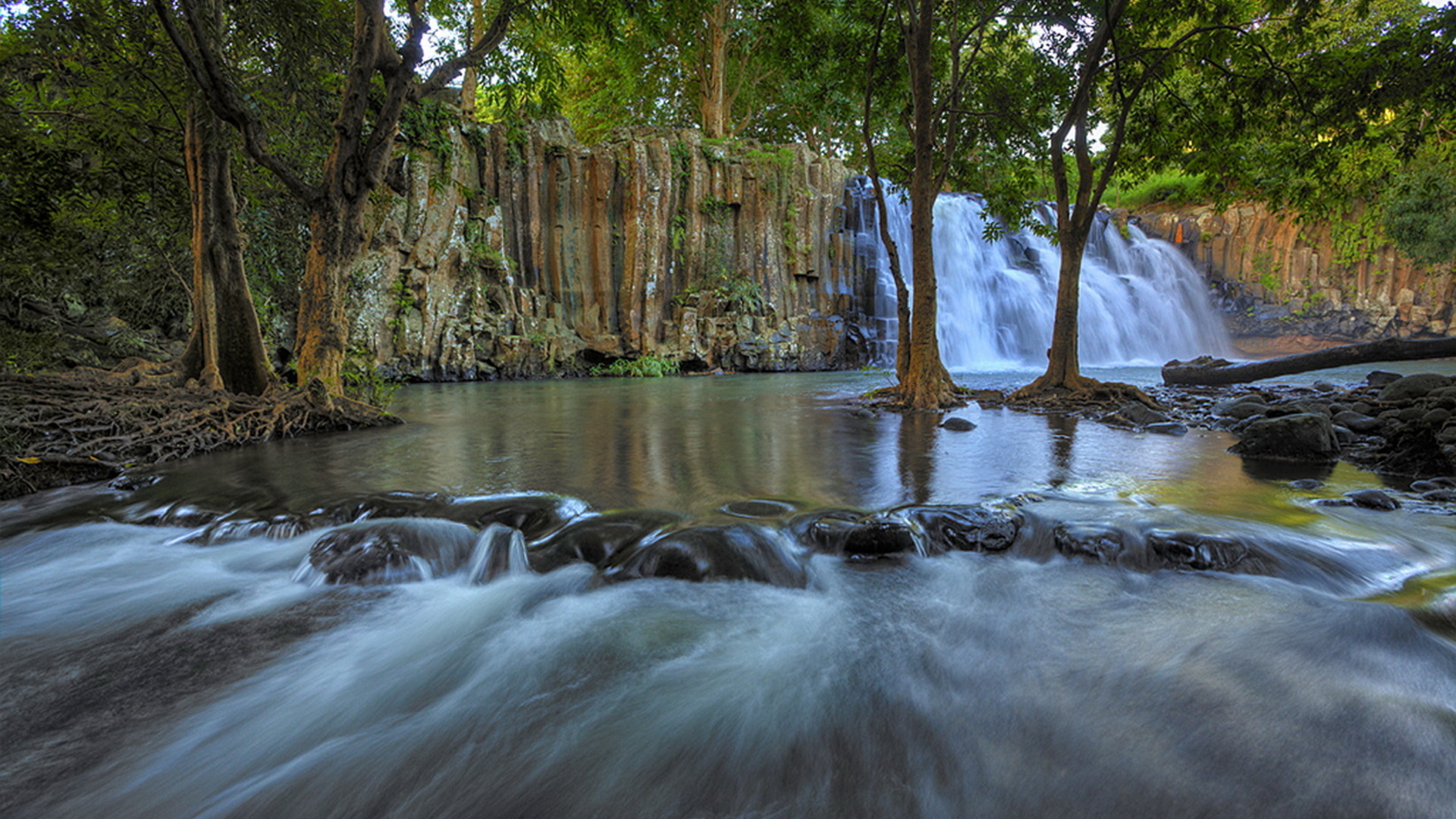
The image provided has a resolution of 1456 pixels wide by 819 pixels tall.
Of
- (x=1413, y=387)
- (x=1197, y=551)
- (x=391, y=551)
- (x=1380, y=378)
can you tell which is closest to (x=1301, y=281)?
(x=1380, y=378)

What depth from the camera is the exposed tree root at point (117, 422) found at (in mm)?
3939

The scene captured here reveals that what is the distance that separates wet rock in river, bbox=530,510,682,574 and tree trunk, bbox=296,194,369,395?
4.82 meters

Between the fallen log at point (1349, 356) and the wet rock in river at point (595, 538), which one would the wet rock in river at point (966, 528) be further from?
the fallen log at point (1349, 356)

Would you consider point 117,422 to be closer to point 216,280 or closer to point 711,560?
point 216,280

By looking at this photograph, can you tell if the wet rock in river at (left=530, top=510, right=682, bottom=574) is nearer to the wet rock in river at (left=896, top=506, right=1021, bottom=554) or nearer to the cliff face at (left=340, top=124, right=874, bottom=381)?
the wet rock in river at (left=896, top=506, right=1021, bottom=554)

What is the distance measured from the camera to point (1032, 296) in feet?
66.3

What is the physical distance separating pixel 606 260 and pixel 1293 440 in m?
18.0

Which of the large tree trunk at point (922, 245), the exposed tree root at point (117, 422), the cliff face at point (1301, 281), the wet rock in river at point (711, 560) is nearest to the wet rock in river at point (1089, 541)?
the wet rock in river at point (711, 560)

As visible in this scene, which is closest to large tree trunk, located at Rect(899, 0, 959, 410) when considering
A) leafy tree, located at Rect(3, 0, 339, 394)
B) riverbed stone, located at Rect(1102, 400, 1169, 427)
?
riverbed stone, located at Rect(1102, 400, 1169, 427)

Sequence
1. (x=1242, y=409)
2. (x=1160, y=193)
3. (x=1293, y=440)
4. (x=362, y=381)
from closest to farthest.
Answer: (x=1293, y=440) → (x=1242, y=409) → (x=362, y=381) → (x=1160, y=193)

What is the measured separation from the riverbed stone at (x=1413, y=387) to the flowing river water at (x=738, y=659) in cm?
283

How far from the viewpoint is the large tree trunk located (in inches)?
273

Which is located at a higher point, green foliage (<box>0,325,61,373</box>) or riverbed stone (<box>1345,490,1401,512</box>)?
green foliage (<box>0,325,61,373</box>)

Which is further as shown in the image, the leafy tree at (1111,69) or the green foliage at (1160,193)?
the green foliage at (1160,193)
